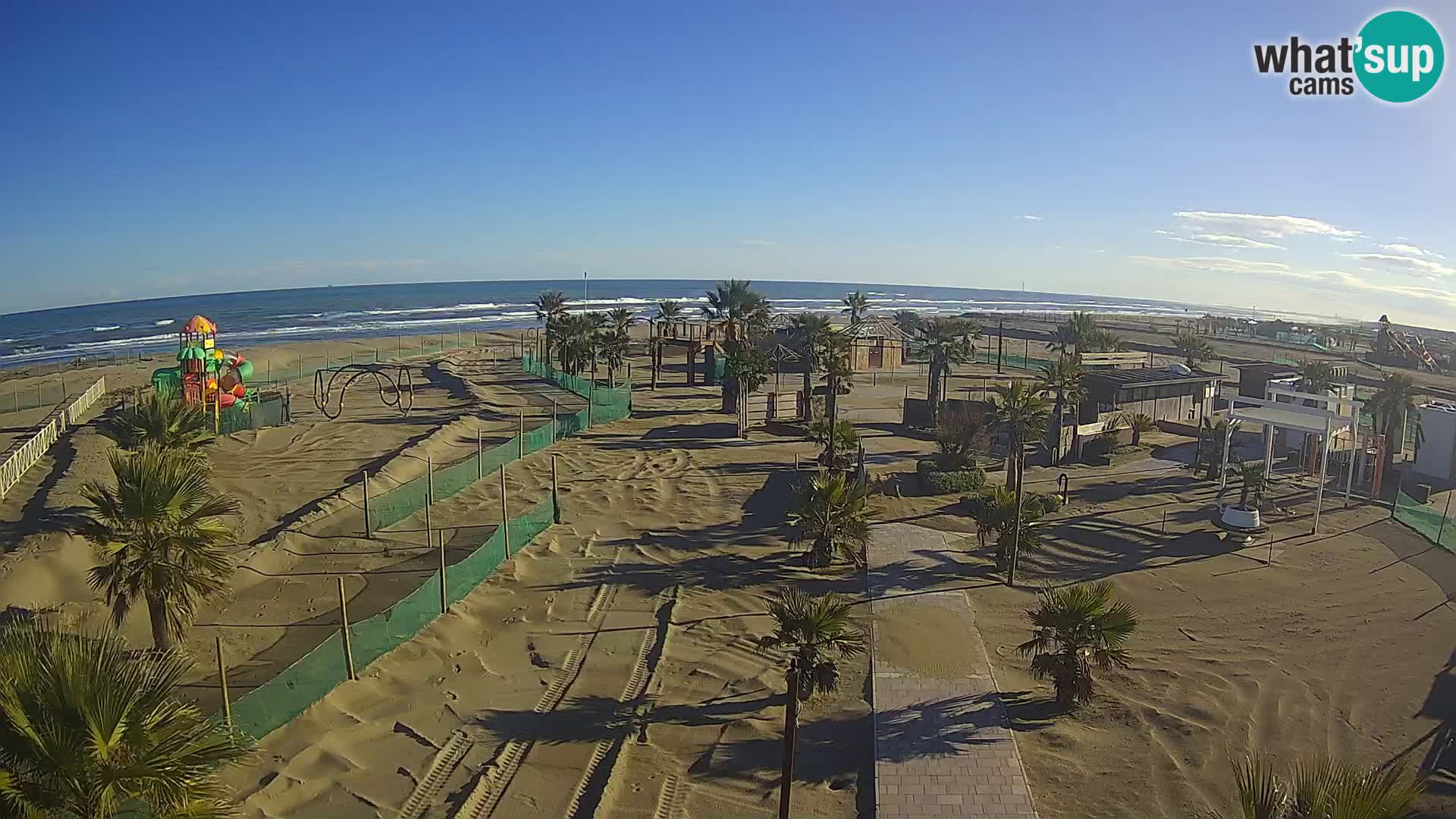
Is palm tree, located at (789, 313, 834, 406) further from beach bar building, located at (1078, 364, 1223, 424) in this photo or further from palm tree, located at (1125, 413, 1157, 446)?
palm tree, located at (1125, 413, 1157, 446)

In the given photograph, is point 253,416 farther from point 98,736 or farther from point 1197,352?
point 1197,352

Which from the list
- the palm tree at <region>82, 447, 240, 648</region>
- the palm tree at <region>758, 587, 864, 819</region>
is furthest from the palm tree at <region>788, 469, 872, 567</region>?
the palm tree at <region>82, 447, 240, 648</region>

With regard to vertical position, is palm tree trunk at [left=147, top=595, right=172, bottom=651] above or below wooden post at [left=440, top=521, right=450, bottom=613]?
above

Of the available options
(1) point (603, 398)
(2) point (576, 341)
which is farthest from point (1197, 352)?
(1) point (603, 398)

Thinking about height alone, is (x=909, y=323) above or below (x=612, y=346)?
above

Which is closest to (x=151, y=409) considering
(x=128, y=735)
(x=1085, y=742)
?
(x=128, y=735)

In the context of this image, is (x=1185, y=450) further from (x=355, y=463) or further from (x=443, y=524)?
(x=355, y=463)
